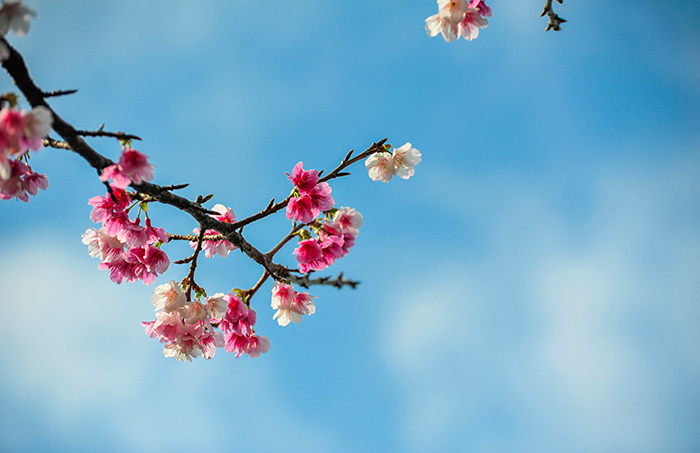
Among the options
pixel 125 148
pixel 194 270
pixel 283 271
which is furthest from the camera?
pixel 194 270

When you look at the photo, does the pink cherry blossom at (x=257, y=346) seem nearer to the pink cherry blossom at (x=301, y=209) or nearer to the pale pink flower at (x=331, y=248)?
the pale pink flower at (x=331, y=248)

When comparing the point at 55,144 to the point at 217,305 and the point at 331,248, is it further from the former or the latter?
the point at 331,248

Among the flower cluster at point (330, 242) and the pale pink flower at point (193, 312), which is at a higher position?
the flower cluster at point (330, 242)

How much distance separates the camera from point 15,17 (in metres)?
1.81

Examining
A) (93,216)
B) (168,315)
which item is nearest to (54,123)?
(93,216)

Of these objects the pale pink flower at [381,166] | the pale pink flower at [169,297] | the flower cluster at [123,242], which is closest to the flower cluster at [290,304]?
the pale pink flower at [169,297]

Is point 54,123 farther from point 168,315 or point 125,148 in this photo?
point 168,315

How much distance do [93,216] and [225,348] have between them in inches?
53.7

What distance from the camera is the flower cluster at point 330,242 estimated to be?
265cm

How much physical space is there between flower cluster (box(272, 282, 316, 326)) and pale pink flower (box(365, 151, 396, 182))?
3.85ft

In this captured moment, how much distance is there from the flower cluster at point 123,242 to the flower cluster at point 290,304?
892 millimetres

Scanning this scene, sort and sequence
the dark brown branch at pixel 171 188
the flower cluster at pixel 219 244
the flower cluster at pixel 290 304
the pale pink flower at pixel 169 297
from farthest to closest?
the flower cluster at pixel 219 244 → the flower cluster at pixel 290 304 → the pale pink flower at pixel 169 297 → the dark brown branch at pixel 171 188

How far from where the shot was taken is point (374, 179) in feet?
11.0

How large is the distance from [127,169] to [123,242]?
3.24ft
